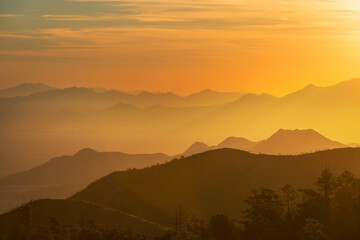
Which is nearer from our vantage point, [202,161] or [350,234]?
[350,234]

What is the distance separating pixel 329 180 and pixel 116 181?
75.6 meters

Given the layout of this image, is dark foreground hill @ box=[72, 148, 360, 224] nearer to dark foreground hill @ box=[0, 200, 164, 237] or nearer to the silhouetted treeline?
dark foreground hill @ box=[0, 200, 164, 237]

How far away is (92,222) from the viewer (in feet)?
307

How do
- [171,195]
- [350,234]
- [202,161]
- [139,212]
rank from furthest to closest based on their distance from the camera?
[202,161]
[171,195]
[139,212]
[350,234]

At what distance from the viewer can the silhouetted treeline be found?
3551 inches

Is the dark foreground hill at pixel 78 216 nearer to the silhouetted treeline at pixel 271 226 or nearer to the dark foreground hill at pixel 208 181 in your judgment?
the silhouetted treeline at pixel 271 226

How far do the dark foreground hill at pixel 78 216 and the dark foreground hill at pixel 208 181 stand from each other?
2107cm

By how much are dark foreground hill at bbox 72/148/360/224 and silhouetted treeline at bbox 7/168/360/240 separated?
4967 cm

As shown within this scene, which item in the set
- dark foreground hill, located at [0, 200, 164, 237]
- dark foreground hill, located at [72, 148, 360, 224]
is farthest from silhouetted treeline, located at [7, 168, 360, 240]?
dark foreground hill, located at [72, 148, 360, 224]

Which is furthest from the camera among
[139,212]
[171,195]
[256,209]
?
[171,195]

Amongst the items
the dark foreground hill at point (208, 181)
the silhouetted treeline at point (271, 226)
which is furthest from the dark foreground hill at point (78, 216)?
the dark foreground hill at point (208, 181)

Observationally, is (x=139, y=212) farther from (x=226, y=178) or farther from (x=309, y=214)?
(x=309, y=214)

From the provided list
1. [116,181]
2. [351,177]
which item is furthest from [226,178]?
[351,177]

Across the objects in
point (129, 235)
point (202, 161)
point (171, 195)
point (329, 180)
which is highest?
point (202, 161)
